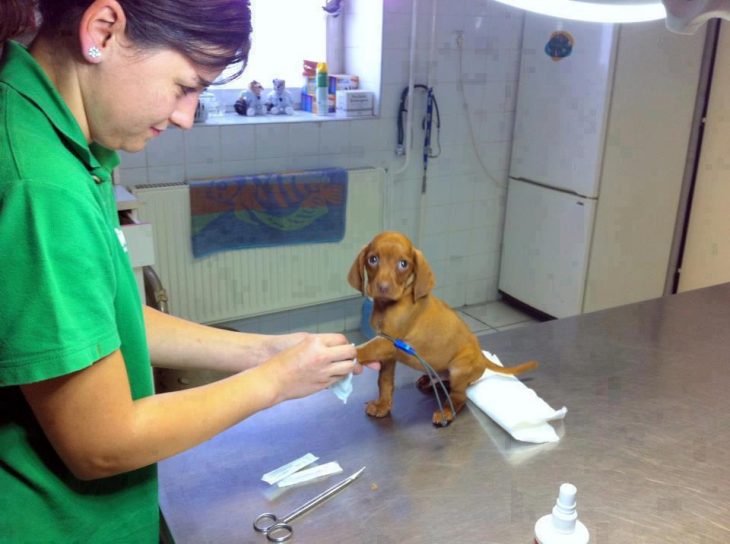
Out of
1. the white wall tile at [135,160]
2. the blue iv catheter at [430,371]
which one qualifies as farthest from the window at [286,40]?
the blue iv catheter at [430,371]

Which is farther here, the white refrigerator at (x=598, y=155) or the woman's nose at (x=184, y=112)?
the white refrigerator at (x=598, y=155)

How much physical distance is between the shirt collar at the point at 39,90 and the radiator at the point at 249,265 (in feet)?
6.63

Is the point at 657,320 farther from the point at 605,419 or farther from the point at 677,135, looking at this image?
the point at 677,135

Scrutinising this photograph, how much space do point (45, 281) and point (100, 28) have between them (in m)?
0.25

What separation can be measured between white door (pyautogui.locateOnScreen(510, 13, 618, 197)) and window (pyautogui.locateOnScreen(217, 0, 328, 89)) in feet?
3.40

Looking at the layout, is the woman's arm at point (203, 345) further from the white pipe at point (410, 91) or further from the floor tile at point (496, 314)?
the floor tile at point (496, 314)

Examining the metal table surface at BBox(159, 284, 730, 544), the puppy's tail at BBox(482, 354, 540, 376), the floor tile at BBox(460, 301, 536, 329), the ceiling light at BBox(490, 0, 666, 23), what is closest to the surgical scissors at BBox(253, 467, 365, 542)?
the metal table surface at BBox(159, 284, 730, 544)

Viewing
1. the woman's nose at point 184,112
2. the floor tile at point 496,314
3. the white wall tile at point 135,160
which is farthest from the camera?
the floor tile at point 496,314

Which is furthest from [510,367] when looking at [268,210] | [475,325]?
[475,325]

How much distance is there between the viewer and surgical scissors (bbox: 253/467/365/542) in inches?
→ 34.4

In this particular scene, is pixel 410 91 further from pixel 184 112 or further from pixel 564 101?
pixel 184 112

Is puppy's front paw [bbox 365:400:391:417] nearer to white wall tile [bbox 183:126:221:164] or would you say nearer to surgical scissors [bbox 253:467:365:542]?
surgical scissors [bbox 253:467:365:542]

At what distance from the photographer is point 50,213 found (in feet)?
1.90

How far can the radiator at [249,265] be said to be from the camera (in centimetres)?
268
